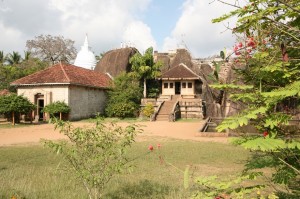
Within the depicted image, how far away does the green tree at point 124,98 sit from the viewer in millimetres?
28812

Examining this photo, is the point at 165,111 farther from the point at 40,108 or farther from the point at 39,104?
the point at 39,104

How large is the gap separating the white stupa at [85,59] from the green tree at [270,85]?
4045 cm

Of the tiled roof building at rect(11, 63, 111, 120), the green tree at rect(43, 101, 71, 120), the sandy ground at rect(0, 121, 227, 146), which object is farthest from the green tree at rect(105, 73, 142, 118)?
the sandy ground at rect(0, 121, 227, 146)

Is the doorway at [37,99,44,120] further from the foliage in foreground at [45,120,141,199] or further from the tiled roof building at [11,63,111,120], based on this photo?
the foliage in foreground at [45,120,141,199]

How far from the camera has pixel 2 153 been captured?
10.5 metres

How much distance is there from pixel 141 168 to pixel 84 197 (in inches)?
107

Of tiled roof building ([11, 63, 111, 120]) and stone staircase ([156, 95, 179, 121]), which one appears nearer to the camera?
tiled roof building ([11, 63, 111, 120])

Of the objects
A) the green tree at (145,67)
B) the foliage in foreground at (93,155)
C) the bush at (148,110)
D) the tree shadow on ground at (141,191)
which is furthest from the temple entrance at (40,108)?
the foliage in foreground at (93,155)

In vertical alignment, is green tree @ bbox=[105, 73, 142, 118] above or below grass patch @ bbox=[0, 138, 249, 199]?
above

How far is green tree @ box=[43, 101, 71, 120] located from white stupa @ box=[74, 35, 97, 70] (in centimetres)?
1850

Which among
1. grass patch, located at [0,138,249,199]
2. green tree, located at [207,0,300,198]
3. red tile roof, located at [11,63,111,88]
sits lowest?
grass patch, located at [0,138,249,199]

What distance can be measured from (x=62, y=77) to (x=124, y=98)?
6782 millimetres

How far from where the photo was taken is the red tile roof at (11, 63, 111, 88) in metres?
25.2

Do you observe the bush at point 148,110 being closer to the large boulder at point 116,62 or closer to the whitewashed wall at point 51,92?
the whitewashed wall at point 51,92
